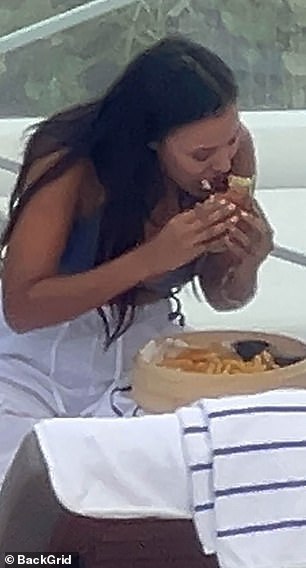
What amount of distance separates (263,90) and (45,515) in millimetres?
1679

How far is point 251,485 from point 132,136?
32.3 inches

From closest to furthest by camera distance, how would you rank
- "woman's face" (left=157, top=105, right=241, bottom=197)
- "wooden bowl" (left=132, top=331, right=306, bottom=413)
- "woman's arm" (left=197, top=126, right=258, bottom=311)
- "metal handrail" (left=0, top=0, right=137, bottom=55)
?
"wooden bowl" (left=132, top=331, right=306, bottom=413)
"woman's face" (left=157, top=105, right=241, bottom=197)
"woman's arm" (left=197, top=126, right=258, bottom=311)
"metal handrail" (left=0, top=0, right=137, bottom=55)

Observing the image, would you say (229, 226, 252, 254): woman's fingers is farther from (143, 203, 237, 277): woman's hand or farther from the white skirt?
the white skirt

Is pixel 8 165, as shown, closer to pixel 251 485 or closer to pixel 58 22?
pixel 58 22

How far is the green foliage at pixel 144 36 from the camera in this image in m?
2.34

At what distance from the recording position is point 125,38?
2.30 metres

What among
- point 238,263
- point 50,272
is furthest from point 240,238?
point 50,272

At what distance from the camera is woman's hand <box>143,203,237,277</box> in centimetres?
159

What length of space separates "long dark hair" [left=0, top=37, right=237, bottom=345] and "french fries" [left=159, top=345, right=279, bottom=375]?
0.17m

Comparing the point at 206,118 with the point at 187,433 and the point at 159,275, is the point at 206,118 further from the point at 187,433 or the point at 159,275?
the point at 187,433

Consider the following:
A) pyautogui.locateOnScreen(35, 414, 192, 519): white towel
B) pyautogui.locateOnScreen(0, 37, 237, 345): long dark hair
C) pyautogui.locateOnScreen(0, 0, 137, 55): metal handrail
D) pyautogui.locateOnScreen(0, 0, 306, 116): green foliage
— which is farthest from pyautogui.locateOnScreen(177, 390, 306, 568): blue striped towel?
pyautogui.locateOnScreen(0, 0, 137, 55): metal handrail

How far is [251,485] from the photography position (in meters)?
1.01

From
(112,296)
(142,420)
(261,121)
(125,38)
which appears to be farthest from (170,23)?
(142,420)

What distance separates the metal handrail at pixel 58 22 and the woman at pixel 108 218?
580 mm
